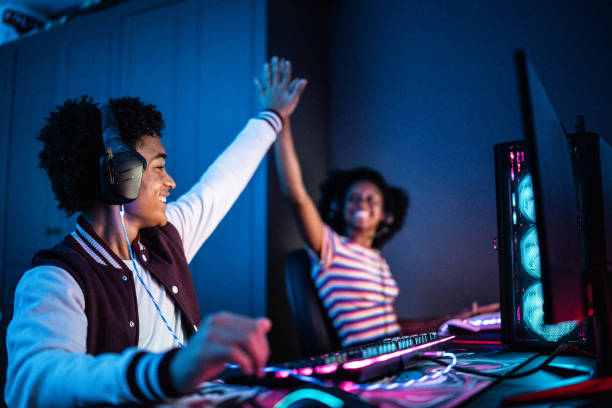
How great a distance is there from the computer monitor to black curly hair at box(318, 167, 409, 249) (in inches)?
47.9

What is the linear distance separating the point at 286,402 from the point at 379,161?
74.2 inches

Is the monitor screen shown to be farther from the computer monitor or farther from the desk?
the desk

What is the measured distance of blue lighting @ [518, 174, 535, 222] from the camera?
821 millimetres

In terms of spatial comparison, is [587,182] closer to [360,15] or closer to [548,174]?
[548,174]

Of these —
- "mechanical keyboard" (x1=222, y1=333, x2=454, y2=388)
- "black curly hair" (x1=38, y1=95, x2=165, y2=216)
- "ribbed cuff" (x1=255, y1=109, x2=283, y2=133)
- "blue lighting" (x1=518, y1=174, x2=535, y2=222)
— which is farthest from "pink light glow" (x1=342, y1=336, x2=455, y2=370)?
"ribbed cuff" (x1=255, y1=109, x2=283, y2=133)

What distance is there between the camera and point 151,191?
0.91 m

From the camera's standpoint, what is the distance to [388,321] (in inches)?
70.1

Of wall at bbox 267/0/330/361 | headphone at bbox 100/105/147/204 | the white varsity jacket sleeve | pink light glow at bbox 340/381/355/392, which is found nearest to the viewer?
pink light glow at bbox 340/381/355/392

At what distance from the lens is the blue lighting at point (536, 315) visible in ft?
2.69

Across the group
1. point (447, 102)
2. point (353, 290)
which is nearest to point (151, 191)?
point (353, 290)

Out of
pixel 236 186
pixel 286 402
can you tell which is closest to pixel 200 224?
pixel 236 186

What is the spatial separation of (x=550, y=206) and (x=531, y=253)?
32cm

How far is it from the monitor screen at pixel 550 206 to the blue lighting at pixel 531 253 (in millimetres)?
144

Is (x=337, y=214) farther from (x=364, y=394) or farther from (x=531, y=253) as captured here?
(x=364, y=394)
